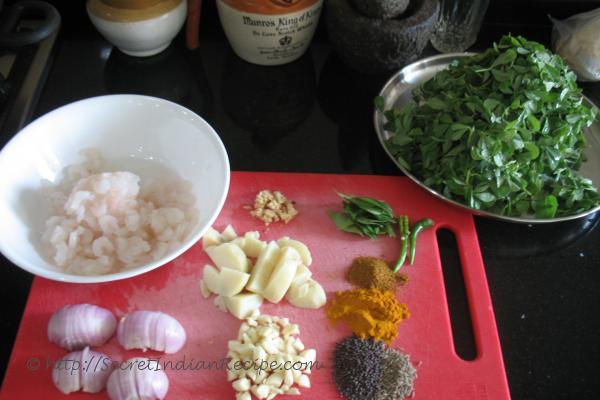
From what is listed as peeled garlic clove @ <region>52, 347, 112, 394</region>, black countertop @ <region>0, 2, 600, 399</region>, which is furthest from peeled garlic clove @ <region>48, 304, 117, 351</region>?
black countertop @ <region>0, 2, 600, 399</region>

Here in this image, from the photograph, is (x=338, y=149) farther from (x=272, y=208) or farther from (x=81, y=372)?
(x=81, y=372)

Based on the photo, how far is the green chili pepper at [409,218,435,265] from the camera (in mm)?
1100

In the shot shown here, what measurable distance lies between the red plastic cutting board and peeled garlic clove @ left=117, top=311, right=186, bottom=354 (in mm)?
27

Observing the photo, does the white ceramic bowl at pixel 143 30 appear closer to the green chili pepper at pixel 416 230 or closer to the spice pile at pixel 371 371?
the green chili pepper at pixel 416 230

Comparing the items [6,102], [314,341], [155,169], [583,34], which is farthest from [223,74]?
[583,34]

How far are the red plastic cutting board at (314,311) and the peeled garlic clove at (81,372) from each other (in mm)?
24

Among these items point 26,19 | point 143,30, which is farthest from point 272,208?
point 26,19

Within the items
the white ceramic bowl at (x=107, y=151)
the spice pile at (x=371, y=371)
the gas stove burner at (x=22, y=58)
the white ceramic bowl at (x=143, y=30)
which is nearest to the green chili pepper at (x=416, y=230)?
the spice pile at (x=371, y=371)

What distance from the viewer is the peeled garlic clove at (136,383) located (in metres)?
0.87

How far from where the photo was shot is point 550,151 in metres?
1.10

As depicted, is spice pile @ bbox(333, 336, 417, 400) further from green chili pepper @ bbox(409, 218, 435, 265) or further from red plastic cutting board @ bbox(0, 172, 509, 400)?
green chili pepper @ bbox(409, 218, 435, 265)

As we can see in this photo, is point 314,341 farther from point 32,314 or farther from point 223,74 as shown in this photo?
point 223,74

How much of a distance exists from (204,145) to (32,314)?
0.50m

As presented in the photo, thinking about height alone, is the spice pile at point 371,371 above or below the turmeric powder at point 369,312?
below
